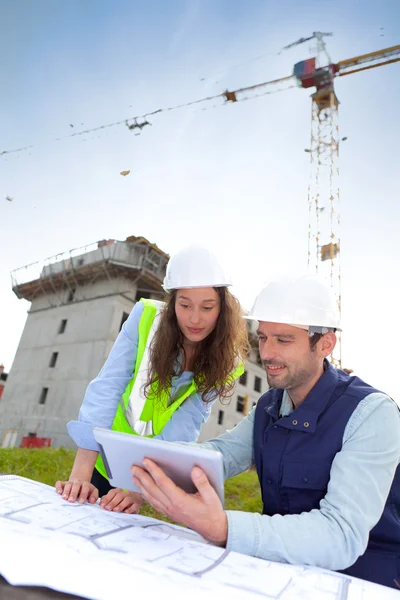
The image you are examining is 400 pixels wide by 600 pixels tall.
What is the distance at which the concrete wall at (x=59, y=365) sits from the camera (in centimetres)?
2106

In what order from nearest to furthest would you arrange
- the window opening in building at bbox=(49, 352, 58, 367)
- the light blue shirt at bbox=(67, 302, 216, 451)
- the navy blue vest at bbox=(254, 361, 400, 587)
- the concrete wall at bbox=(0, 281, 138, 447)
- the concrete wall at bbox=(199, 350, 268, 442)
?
1. the navy blue vest at bbox=(254, 361, 400, 587)
2. the light blue shirt at bbox=(67, 302, 216, 451)
3. the concrete wall at bbox=(0, 281, 138, 447)
4. the window opening in building at bbox=(49, 352, 58, 367)
5. the concrete wall at bbox=(199, 350, 268, 442)

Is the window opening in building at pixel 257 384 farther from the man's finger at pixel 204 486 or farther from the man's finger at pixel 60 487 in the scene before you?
the man's finger at pixel 204 486

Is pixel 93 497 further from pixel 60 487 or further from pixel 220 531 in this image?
pixel 220 531

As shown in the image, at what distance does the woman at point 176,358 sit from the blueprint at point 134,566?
99 centimetres

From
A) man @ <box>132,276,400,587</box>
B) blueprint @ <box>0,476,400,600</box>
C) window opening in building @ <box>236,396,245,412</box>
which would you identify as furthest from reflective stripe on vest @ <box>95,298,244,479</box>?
window opening in building @ <box>236,396,245,412</box>

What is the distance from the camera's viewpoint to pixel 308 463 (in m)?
1.71

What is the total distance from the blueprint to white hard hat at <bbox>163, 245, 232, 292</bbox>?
1.37m

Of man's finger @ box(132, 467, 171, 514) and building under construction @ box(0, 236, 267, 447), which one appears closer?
man's finger @ box(132, 467, 171, 514)

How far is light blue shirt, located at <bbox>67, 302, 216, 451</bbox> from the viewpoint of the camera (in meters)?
2.24

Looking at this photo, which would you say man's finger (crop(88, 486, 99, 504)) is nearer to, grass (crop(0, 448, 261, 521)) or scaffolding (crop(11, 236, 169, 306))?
grass (crop(0, 448, 261, 521))

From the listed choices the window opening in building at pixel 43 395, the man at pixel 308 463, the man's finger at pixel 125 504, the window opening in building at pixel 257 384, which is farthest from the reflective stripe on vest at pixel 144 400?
the window opening in building at pixel 257 384

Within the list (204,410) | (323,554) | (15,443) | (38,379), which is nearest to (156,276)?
(38,379)

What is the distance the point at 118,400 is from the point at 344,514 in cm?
139

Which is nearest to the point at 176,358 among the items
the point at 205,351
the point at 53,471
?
the point at 205,351
